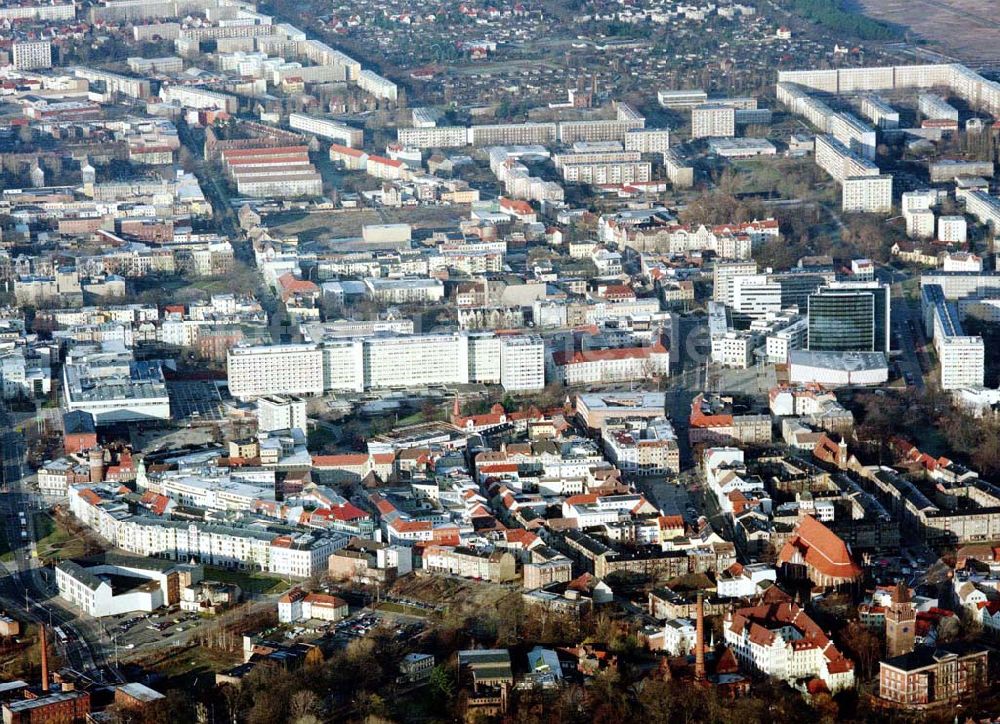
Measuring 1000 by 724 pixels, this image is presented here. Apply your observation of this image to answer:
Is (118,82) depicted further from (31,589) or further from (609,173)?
(31,589)

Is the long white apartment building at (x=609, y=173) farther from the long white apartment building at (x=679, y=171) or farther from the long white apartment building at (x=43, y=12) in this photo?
the long white apartment building at (x=43, y=12)

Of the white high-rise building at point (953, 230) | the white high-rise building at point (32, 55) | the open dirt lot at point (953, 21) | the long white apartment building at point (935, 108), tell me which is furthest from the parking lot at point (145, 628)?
the open dirt lot at point (953, 21)

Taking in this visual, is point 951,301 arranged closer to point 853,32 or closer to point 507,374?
point 507,374

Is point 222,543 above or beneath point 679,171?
beneath

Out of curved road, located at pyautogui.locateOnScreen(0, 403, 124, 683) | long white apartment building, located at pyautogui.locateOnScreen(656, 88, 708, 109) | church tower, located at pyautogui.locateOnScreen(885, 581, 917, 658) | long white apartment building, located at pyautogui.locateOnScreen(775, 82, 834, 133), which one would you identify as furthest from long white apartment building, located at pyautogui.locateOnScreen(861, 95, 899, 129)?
church tower, located at pyautogui.locateOnScreen(885, 581, 917, 658)

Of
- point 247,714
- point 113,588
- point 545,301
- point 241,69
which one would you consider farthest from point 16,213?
point 247,714

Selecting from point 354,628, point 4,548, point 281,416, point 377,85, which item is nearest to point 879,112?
point 377,85
